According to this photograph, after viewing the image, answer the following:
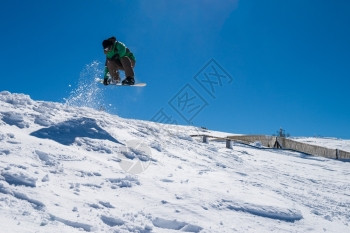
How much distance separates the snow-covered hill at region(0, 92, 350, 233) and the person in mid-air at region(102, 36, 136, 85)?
2.05 metres

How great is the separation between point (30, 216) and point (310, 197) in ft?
18.8

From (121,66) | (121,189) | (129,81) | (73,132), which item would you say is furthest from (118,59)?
(121,189)

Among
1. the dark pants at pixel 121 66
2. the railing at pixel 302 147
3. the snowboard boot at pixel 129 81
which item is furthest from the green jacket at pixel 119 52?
the railing at pixel 302 147

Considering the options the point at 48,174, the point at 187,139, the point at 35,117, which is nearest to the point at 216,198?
the point at 48,174

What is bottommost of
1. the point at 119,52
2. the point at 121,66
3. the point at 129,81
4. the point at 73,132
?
the point at 73,132

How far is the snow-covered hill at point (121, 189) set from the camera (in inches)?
150

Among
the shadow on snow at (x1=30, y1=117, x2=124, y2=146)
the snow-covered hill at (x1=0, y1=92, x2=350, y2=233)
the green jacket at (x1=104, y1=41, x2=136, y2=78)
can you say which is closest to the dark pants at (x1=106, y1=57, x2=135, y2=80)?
the green jacket at (x1=104, y1=41, x2=136, y2=78)

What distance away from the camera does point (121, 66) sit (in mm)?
10430

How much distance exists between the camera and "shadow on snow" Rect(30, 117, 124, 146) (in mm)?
6449

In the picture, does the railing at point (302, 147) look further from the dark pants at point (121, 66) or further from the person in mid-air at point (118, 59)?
the person in mid-air at point (118, 59)

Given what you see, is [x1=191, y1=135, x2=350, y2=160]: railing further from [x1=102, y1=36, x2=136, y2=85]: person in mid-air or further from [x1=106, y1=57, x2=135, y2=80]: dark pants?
[x1=102, y1=36, x2=136, y2=85]: person in mid-air

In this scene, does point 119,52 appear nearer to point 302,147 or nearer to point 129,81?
point 129,81

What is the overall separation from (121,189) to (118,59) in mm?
6033

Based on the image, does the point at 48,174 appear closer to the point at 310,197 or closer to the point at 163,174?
the point at 163,174
